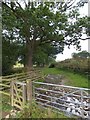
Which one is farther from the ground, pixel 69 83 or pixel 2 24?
pixel 2 24

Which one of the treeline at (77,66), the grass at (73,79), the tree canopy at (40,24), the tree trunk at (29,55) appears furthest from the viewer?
the tree trunk at (29,55)

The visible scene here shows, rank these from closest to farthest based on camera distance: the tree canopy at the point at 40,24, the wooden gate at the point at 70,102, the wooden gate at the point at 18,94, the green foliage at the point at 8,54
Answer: the wooden gate at the point at 70,102
the wooden gate at the point at 18,94
the tree canopy at the point at 40,24
the green foliage at the point at 8,54

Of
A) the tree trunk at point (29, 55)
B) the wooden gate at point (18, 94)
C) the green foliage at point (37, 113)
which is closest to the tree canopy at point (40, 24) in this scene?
the tree trunk at point (29, 55)

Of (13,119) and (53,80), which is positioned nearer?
(13,119)

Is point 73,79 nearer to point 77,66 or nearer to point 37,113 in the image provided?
point 77,66

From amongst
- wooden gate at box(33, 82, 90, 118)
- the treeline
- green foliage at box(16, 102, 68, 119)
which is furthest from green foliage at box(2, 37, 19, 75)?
green foliage at box(16, 102, 68, 119)

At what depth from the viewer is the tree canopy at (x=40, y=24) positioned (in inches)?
416

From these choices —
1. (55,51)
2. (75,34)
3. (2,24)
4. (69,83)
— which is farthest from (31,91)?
(55,51)

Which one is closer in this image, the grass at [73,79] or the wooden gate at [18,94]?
the wooden gate at [18,94]

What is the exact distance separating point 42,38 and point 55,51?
120 inches

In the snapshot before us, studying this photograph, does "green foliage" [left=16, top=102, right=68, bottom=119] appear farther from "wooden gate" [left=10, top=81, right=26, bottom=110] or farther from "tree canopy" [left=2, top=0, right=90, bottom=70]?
"tree canopy" [left=2, top=0, right=90, bottom=70]

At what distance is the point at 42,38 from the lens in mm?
12570

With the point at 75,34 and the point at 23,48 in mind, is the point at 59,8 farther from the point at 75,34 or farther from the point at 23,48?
the point at 23,48

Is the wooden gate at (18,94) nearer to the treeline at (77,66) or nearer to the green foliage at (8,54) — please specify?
the treeline at (77,66)
